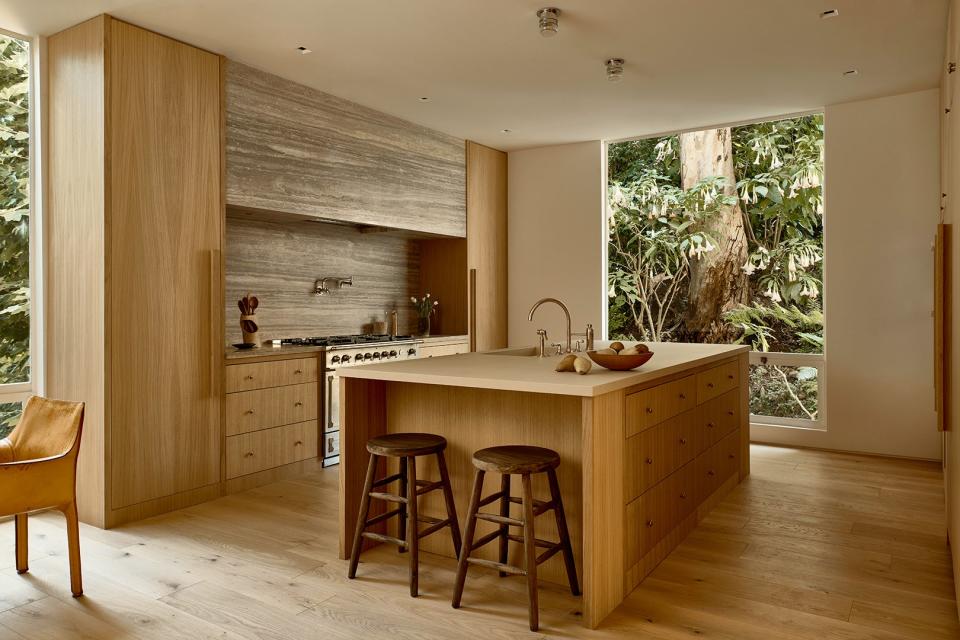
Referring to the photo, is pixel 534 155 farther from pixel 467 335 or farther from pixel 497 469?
pixel 497 469

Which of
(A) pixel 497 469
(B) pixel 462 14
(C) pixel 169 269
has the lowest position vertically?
(A) pixel 497 469

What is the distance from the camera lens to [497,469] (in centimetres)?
244

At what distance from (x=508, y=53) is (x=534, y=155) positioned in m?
2.62

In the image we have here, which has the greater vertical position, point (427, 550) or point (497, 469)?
point (497, 469)

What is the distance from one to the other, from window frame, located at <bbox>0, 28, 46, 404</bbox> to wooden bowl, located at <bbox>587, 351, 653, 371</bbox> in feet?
10.0

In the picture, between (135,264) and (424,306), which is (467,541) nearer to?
(135,264)

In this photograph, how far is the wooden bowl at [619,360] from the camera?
2.76m

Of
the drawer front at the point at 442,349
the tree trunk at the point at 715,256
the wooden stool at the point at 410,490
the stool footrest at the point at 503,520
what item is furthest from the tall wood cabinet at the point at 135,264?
the tree trunk at the point at 715,256

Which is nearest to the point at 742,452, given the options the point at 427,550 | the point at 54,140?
the point at 427,550

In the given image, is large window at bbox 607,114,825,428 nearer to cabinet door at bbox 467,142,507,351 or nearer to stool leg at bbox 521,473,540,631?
cabinet door at bbox 467,142,507,351

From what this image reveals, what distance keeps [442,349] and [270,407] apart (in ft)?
6.07

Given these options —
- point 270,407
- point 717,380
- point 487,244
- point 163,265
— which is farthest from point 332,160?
point 717,380

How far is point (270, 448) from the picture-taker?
4.29 m

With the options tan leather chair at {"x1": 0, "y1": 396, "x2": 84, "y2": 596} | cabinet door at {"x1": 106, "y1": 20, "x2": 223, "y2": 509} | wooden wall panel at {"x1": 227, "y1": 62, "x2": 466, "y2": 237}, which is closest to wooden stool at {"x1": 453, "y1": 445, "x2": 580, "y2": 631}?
tan leather chair at {"x1": 0, "y1": 396, "x2": 84, "y2": 596}
